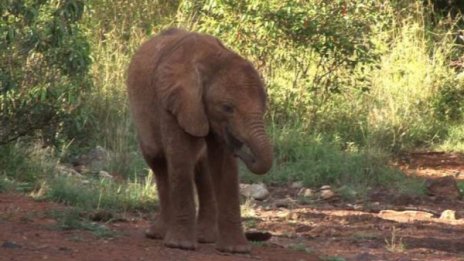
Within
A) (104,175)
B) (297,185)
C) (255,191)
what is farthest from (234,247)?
(297,185)

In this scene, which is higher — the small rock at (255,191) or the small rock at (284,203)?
the small rock at (255,191)

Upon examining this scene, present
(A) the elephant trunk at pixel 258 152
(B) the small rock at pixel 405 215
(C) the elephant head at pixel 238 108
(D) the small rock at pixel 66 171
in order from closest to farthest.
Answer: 1. (A) the elephant trunk at pixel 258 152
2. (C) the elephant head at pixel 238 108
3. (B) the small rock at pixel 405 215
4. (D) the small rock at pixel 66 171

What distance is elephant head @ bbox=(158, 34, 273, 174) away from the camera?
6746mm

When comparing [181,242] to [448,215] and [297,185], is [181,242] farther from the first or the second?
[297,185]

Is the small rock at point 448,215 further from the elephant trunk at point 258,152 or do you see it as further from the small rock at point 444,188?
the elephant trunk at point 258,152

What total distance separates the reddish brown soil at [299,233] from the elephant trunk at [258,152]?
2.13 ft

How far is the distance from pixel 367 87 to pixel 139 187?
15.7 ft

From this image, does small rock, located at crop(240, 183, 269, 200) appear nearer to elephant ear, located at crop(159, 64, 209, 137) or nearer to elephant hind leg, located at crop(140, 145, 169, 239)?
elephant hind leg, located at crop(140, 145, 169, 239)

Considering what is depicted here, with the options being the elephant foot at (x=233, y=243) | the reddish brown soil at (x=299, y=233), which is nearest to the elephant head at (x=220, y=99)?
the elephant foot at (x=233, y=243)

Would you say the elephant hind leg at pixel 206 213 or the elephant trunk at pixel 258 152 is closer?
the elephant trunk at pixel 258 152

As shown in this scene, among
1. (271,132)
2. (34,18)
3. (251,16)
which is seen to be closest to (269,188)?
(271,132)

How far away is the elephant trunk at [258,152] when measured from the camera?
6598 mm

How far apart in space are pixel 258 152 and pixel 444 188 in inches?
182

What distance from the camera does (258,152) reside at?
661 cm
